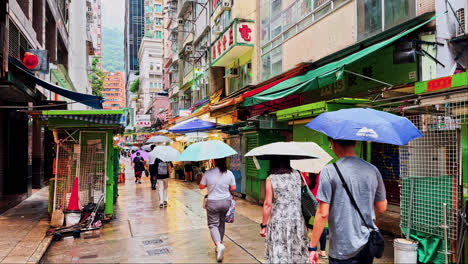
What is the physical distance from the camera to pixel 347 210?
3.04 meters

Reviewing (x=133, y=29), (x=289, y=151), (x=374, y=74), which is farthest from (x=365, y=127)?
(x=133, y=29)

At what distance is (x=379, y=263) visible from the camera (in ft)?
19.5

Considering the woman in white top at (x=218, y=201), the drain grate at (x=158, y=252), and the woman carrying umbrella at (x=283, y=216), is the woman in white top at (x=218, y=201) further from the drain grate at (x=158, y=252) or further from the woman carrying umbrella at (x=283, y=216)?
the woman carrying umbrella at (x=283, y=216)

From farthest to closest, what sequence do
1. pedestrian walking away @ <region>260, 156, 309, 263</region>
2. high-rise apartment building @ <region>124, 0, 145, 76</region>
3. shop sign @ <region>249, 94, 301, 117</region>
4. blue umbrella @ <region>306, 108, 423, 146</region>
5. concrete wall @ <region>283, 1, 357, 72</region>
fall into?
high-rise apartment building @ <region>124, 0, 145, 76</region> < shop sign @ <region>249, 94, 301, 117</region> < concrete wall @ <region>283, 1, 357, 72</region> < pedestrian walking away @ <region>260, 156, 309, 263</region> < blue umbrella @ <region>306, 108, 423, 146</region>

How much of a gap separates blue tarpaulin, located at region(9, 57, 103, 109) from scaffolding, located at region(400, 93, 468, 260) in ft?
35.0

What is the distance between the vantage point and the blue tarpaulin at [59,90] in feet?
35.2

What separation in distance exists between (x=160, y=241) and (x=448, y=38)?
722 centimetres

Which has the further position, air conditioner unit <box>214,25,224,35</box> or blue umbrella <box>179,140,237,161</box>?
air conditioner unit <box>214,25,224,35</box>

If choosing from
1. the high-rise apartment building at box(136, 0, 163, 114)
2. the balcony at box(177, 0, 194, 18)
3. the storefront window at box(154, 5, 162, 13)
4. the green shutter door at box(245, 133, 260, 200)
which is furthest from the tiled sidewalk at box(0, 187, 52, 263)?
the storefront window at box(154, 5, 162, 13)

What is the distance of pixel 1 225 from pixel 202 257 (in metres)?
6.16

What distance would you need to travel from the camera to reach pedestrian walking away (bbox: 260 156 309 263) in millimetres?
4246

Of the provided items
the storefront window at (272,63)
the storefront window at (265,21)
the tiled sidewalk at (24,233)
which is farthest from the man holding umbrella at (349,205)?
the storefront window at (265,21)

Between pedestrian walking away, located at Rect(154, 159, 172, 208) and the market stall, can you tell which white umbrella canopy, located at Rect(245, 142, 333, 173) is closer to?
the market stall

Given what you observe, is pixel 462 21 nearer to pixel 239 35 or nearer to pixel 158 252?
pixel 158 252
